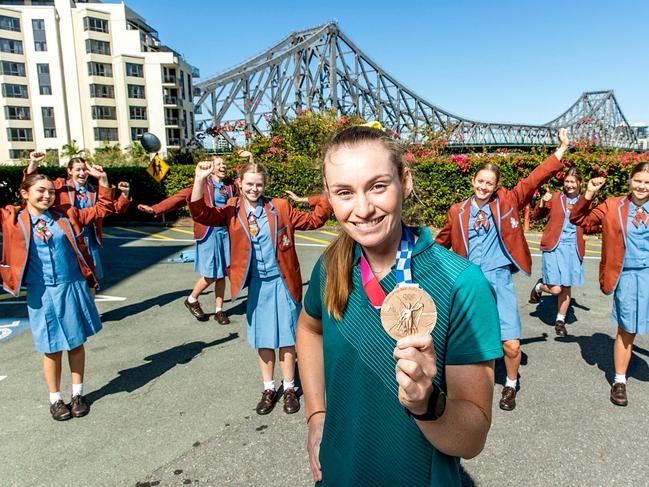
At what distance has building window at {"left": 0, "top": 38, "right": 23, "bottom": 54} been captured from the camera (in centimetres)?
5372

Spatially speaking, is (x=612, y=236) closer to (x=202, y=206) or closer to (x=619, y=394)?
(x=619, y=394)

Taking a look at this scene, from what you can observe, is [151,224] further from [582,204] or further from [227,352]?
[582,204]

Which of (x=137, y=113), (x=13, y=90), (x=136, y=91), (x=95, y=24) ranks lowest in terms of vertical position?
(x=137, y=113)

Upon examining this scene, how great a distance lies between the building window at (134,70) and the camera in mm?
57188

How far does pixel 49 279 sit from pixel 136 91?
6143cm

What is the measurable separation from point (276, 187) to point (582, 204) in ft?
43.9

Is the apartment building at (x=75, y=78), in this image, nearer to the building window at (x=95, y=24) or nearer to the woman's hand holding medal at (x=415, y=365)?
the building window at (x=95, y=24)

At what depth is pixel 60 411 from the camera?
3.63 meters

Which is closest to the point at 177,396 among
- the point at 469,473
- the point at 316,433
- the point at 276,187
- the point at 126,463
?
the point at 126,463

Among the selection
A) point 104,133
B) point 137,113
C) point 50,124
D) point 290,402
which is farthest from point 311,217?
point 50,124

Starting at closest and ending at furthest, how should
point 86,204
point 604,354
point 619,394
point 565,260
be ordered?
1. point 619,394
2. point 604,354
3. point 565,260
4. point 86,204

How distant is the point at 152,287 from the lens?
7.70 m

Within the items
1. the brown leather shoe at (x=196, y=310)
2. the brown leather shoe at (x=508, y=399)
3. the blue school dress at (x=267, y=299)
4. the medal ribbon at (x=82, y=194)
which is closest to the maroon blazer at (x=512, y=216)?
the brown leather shoe at (x=508, y=399)

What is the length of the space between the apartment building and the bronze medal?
60829 mm
